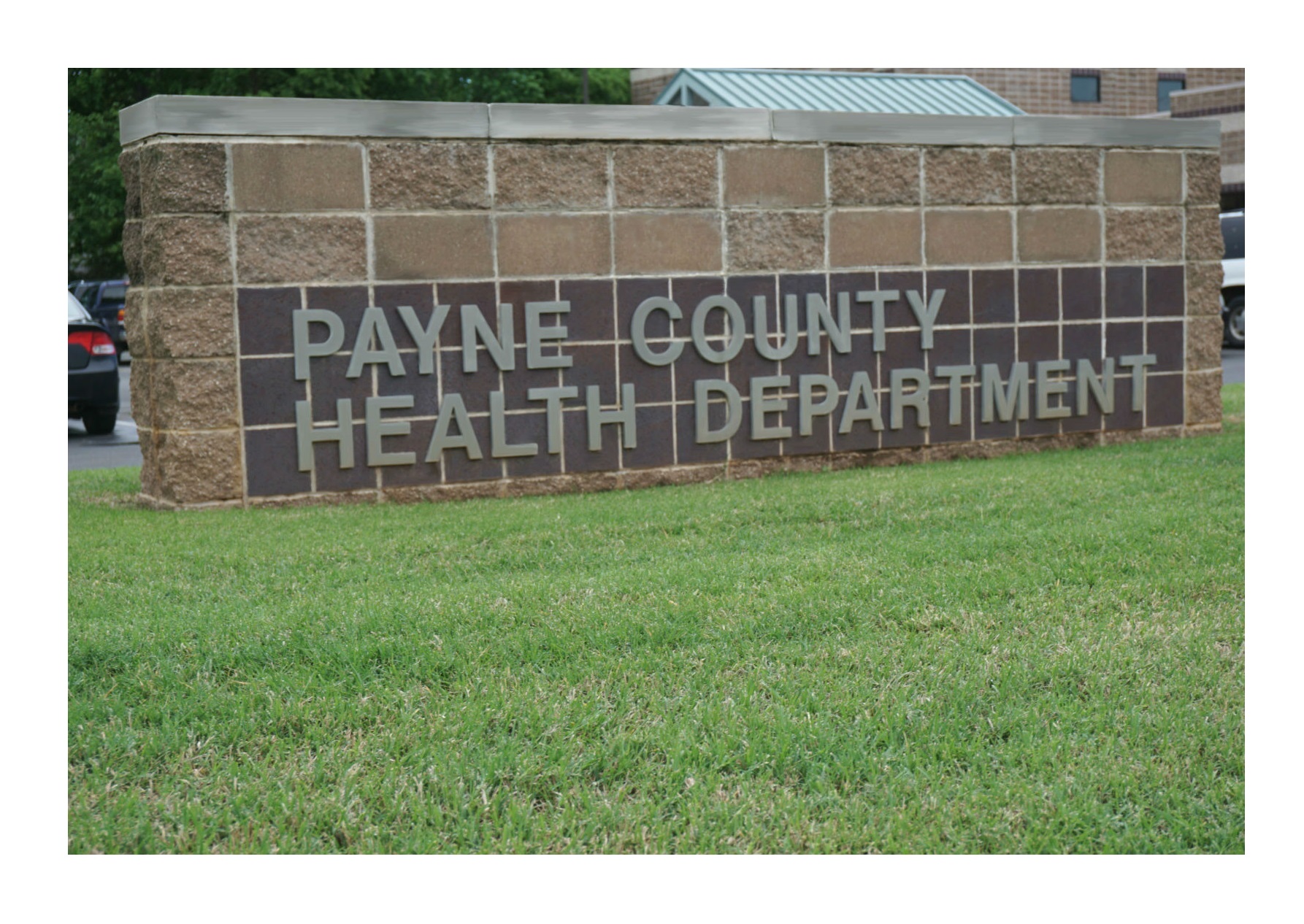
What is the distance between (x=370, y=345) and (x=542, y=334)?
105 cm

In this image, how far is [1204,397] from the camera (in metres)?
10.6

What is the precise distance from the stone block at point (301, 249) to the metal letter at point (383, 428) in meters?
0.74

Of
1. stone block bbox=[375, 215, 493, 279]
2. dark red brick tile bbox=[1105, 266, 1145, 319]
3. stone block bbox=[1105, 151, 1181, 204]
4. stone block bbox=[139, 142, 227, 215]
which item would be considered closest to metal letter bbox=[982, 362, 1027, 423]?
dark red brick tile bbox=[1105, 266, 1145, 319]

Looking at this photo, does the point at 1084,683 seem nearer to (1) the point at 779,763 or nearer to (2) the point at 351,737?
(1) the point at 779,763

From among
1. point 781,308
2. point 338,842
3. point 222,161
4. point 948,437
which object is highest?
point 222,161

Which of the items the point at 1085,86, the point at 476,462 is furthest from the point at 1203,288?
the point at 1085,86

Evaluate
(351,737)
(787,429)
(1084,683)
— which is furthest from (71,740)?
(787,429)

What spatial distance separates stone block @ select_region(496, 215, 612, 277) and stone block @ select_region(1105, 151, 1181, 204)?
386 cm

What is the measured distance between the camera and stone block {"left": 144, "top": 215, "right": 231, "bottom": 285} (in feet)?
25.7

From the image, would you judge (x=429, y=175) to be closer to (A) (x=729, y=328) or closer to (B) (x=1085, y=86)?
(A) (x=729, y=328)

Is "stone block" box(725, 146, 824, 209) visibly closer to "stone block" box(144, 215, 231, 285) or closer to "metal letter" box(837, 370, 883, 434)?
"metal letter" box(837, 370, 883, 434)

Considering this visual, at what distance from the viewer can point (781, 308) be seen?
360 inches

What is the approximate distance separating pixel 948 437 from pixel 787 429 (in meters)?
1.28

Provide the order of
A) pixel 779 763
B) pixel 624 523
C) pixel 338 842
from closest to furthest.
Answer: pixel 338 842 < pixel 779 763 < pixel 624 523
